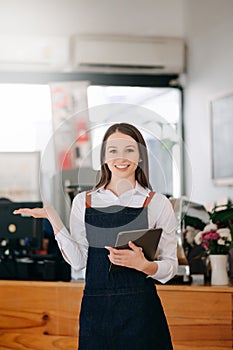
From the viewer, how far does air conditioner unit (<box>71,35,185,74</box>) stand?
502 centimetres

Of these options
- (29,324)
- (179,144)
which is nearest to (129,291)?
(179,144)

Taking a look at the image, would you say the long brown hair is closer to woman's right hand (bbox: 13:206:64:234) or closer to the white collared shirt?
the white collared shirt

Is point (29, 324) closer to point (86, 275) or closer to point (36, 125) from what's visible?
point (86, 275)

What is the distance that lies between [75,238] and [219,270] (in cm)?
85

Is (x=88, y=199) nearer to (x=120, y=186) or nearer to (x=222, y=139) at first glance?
(x=120, y=186)

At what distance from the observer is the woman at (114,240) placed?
5.58 feet

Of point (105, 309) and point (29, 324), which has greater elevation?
point (105, 309)

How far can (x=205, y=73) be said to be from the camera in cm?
482

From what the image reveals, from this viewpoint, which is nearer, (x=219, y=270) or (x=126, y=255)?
(x=126, y=255)

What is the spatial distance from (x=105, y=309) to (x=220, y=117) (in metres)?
2.92

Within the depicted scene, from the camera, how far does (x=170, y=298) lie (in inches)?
84.1

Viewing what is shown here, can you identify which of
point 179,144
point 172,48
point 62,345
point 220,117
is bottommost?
point 62,345

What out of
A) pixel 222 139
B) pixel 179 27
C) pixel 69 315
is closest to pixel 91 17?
pixel 179 27

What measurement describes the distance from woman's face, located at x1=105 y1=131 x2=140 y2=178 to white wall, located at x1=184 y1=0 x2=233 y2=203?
102 inches
